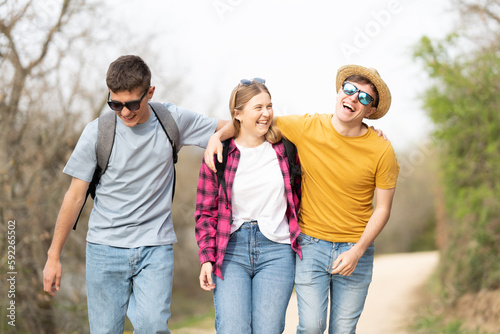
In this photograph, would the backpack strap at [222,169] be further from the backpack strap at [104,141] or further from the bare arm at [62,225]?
the bare arm at [62,225]

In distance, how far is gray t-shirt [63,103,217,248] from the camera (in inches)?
123

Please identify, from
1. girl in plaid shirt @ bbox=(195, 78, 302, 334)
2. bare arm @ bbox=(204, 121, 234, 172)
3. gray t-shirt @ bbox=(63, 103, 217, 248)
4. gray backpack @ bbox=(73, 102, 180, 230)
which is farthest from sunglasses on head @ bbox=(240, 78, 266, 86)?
gray t-shirt @ bbox=(63, 103, 217, 248)

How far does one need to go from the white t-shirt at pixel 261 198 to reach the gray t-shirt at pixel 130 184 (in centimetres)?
45

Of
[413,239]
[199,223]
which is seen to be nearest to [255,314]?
[199,223]

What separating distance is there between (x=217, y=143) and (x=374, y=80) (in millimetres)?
1068

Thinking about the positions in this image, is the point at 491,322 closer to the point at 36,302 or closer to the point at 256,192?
the point at 256,192

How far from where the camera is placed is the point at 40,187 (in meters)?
7.43

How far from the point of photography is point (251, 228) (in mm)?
3178

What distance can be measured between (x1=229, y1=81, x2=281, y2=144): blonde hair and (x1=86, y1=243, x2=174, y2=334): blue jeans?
0.94m

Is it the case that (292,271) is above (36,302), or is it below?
above

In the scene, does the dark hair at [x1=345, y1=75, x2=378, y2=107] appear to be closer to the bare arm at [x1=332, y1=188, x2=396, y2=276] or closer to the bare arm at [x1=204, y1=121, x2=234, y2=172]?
the bare arm at [x1=332, y1=188, x2=396, y2=276]

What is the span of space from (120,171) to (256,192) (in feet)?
2.73

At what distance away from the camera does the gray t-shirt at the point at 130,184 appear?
3.13m

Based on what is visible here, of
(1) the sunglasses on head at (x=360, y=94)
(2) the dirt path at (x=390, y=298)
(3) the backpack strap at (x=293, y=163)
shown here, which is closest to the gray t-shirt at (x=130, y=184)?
(3) the backpack strap at (x=293, y=163)
